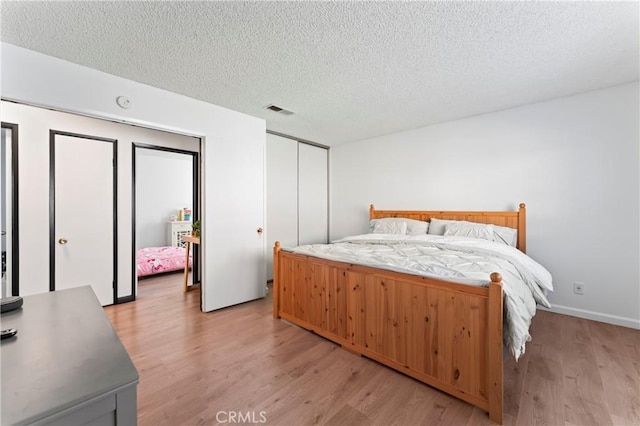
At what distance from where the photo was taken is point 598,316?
9.25 feet

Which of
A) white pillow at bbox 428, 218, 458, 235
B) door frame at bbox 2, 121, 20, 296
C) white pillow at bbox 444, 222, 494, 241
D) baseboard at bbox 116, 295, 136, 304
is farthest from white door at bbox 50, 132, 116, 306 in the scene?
white pillow at bbox 444, 222, 494, 241

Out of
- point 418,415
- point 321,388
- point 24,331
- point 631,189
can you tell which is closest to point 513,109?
point 631,189

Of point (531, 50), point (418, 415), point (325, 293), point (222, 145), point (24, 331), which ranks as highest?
point (531, 50)

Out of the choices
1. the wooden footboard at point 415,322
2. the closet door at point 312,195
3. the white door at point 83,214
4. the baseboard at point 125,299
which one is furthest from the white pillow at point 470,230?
the white door at point 83,214

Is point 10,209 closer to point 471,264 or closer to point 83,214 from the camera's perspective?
point 83,214

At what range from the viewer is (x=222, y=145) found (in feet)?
10.5

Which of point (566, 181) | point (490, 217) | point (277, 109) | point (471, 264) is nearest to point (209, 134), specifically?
point (277, 109)

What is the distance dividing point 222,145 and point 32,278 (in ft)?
7.65

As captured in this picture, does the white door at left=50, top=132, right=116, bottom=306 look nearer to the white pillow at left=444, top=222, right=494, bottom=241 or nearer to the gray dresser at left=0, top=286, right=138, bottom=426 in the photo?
the gray dresser at left=0, top=286, right=138, bottom=426

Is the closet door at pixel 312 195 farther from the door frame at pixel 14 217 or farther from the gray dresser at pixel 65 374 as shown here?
the gray dresser at pixel 65 374

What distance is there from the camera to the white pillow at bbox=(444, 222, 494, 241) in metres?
3.09

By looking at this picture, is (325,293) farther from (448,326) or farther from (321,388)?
(448,326)

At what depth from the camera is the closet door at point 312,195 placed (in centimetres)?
475

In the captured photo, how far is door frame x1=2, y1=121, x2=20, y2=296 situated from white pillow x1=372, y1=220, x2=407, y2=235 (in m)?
3.99
